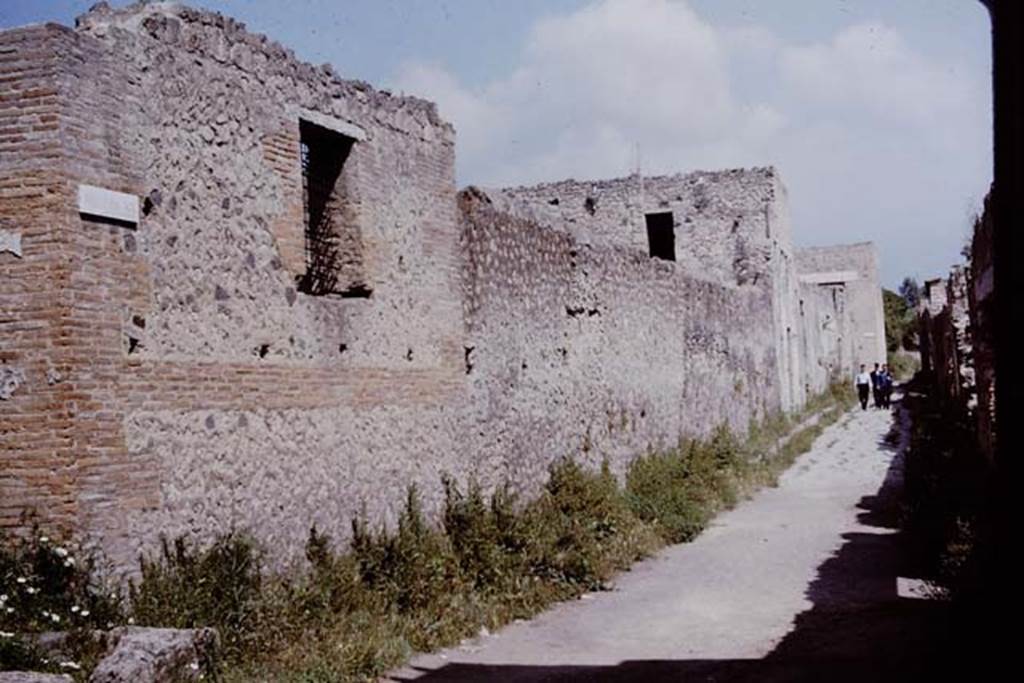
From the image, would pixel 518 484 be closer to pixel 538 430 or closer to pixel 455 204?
pixel 538 430

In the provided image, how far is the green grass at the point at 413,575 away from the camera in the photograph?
626cm

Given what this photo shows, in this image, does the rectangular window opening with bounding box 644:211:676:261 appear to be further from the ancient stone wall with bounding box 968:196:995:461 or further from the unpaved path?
the ancient stone wall with bounding box 968:196:995:461

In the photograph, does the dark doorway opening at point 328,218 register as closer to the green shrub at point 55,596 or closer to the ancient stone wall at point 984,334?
the green shrub at point 55,596

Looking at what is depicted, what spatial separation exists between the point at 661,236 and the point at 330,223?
1736cm

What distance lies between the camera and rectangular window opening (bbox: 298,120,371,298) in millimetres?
8297

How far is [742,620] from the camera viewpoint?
8227 mm

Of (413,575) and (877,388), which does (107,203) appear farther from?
(877,388)

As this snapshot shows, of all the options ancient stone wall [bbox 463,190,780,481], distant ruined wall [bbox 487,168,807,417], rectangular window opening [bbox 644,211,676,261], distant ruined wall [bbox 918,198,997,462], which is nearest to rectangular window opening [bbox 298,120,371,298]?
ancient stone wall [bbox 463,190,780,481]

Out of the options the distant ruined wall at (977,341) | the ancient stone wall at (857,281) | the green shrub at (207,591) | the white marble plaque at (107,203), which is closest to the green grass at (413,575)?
the green shrub at (207,591)

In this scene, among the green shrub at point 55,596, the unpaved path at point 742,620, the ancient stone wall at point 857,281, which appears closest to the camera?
the green shrub at point 55,596

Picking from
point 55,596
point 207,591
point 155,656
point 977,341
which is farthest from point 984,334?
point 55,596

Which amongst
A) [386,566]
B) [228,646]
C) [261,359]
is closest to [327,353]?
[261,359]

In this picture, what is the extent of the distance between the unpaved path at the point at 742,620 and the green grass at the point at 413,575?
246 mm

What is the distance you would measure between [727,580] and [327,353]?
4.35 metres
